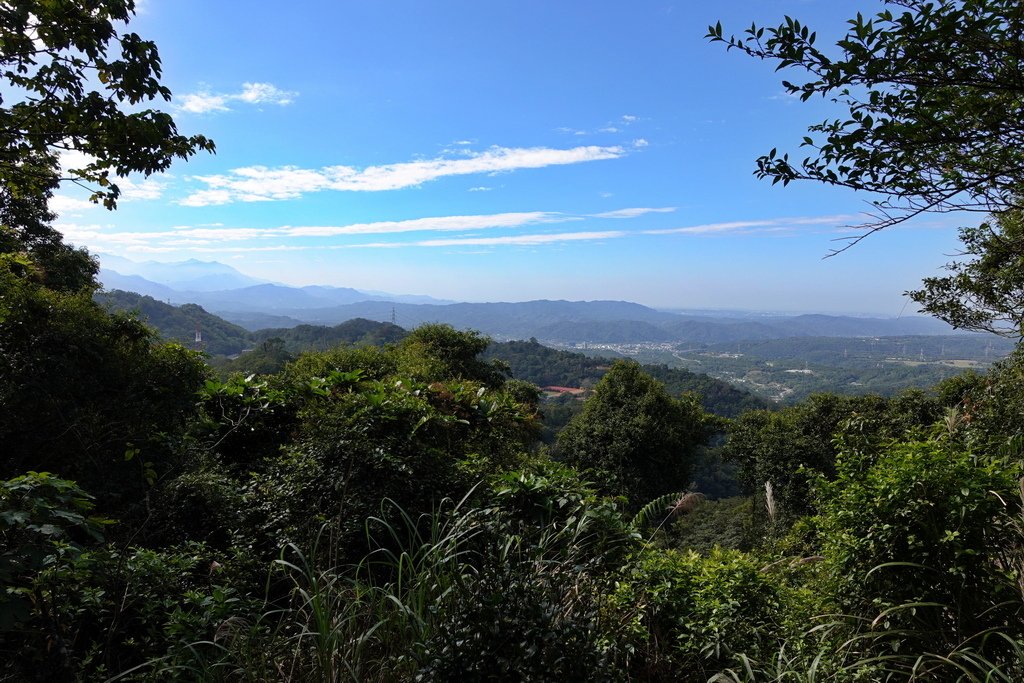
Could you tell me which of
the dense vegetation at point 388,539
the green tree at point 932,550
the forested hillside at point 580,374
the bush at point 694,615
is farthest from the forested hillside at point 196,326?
the green tree at point 932,550

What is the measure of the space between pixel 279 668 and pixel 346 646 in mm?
240

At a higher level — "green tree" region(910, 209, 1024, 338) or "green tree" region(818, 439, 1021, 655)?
"green tree" region(910, 209, 1024, 338)

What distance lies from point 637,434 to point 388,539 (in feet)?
32.4

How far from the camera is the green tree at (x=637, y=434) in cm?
1247

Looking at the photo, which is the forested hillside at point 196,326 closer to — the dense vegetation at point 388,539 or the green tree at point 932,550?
the dense vegetation at point 388,539

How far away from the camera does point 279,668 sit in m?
1.64

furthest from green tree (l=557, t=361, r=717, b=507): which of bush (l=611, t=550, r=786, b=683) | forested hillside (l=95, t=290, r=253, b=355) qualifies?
forested hillside (l=95, t=290, r=253, b=355)

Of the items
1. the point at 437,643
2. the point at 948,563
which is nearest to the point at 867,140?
the point at 948,563

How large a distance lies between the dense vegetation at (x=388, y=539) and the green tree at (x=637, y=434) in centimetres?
755

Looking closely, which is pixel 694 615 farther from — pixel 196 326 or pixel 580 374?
pixel 196 326

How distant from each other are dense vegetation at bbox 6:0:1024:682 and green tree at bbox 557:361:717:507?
24.8 ft

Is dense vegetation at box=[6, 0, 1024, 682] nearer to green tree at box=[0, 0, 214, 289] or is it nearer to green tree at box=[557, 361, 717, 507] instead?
green tree at box=[0, 0, 214, 289]

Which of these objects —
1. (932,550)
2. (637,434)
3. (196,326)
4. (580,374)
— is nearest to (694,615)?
(932,550)

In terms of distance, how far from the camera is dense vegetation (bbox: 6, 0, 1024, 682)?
166 cm
